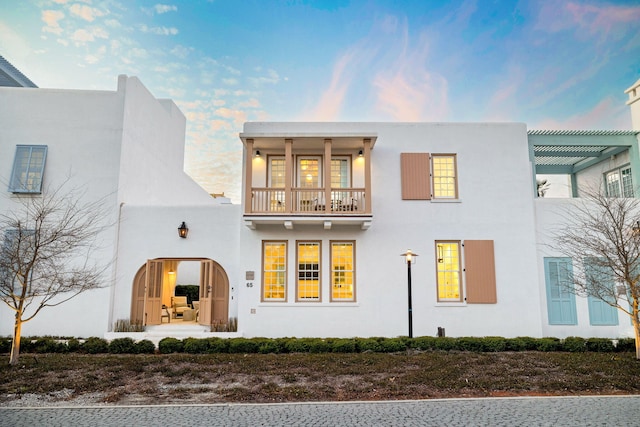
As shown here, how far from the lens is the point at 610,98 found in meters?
16.2

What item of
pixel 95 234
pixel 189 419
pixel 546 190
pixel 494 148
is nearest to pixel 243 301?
pixel 95 234

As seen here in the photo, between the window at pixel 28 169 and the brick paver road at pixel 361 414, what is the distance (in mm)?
8824

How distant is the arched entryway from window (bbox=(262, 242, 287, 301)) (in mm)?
1332

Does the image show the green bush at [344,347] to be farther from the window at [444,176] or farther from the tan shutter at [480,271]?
the window at [444,176]

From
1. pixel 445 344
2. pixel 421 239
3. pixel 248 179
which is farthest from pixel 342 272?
pixel 248 179

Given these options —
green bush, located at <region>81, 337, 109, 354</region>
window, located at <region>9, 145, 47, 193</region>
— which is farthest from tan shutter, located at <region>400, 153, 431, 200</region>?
window, located at <region>9, 145, 47, 193</region>

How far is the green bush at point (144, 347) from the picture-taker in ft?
37.8

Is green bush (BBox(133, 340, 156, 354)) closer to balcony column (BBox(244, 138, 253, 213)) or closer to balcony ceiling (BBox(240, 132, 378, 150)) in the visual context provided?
balcony column (BBox(244, 138, 253, 213))

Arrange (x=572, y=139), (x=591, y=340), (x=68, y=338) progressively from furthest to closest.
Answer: (x=572, y=139)
(x=68, y=338)
(x=591, y=340)

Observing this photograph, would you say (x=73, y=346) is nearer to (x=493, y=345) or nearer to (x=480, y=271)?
(x=493, y=345)

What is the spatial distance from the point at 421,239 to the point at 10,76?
16894 mm

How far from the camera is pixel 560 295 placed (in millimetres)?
13305

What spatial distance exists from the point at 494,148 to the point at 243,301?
Result: 941 centimetres

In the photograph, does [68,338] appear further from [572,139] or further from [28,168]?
[572,139]
